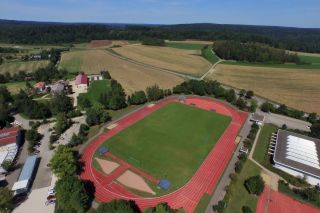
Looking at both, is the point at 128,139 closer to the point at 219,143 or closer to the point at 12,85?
the point at 219,143

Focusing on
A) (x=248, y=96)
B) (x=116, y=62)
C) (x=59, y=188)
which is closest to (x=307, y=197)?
(x=59, y=188)

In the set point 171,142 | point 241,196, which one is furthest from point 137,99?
point 241,196

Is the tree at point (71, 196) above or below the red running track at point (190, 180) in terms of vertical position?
above

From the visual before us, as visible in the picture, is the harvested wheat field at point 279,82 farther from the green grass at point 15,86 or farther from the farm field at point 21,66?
the farm field at point 21,66

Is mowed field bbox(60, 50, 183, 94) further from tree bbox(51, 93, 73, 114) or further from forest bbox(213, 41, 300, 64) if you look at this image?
forest bbox(213, 41, 300, 64)

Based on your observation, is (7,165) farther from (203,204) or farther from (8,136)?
(203,204)

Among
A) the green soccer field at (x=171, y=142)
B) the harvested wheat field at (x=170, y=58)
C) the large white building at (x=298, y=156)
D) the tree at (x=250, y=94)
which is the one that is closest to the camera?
the large white building at (x=298, y=156)

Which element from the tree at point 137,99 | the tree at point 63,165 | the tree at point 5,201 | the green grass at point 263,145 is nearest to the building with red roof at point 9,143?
the tree at point 5,201
